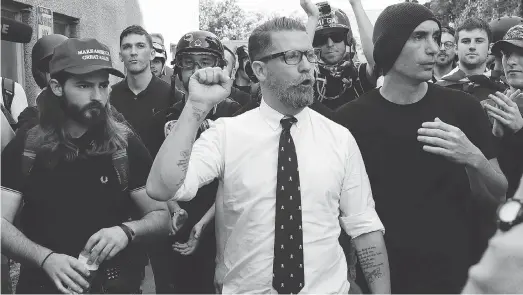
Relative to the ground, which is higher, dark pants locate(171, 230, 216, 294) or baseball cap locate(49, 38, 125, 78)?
baseball cap locate(49, 38, 125, 78)

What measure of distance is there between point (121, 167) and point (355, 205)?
3.89 feet

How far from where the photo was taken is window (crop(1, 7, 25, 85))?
955 centimetres

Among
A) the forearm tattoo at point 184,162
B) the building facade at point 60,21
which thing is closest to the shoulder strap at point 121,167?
the forearm tattoo at point 184,162

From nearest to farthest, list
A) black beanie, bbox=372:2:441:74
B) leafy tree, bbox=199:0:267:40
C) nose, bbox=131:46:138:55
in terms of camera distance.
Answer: black beanie, bbox=372:2:441:74 → nose, bbox=131:46:138:55 → leafy tree, bbox=199:0:267:40

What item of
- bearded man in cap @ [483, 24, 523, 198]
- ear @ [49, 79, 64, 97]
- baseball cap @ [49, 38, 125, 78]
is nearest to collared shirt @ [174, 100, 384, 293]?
baseball cap @ [49, 38, 125, 78]

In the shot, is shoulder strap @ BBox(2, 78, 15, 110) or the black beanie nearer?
the black beanie

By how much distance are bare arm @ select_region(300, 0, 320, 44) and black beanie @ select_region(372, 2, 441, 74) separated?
2.14 feet

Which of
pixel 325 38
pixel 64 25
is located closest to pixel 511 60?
pixel 325 38

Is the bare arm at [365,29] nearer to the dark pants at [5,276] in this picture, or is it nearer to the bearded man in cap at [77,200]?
the bearded man in cap at [77,200]

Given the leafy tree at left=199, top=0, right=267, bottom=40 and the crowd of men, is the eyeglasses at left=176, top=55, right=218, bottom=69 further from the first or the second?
the leafy tree at left=199, top=0, right=267, bottom=40

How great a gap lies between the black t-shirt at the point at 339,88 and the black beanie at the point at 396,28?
1.18 m

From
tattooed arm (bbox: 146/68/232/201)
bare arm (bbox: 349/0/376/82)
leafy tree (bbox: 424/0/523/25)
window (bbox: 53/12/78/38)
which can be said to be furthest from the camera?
leafy tree (bbox: 424/0/523/25)

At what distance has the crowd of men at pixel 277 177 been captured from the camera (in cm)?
309

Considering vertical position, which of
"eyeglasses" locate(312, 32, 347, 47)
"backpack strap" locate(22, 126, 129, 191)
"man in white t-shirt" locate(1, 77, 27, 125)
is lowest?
"backpack strap" locate(22, 126, 129, 191)
